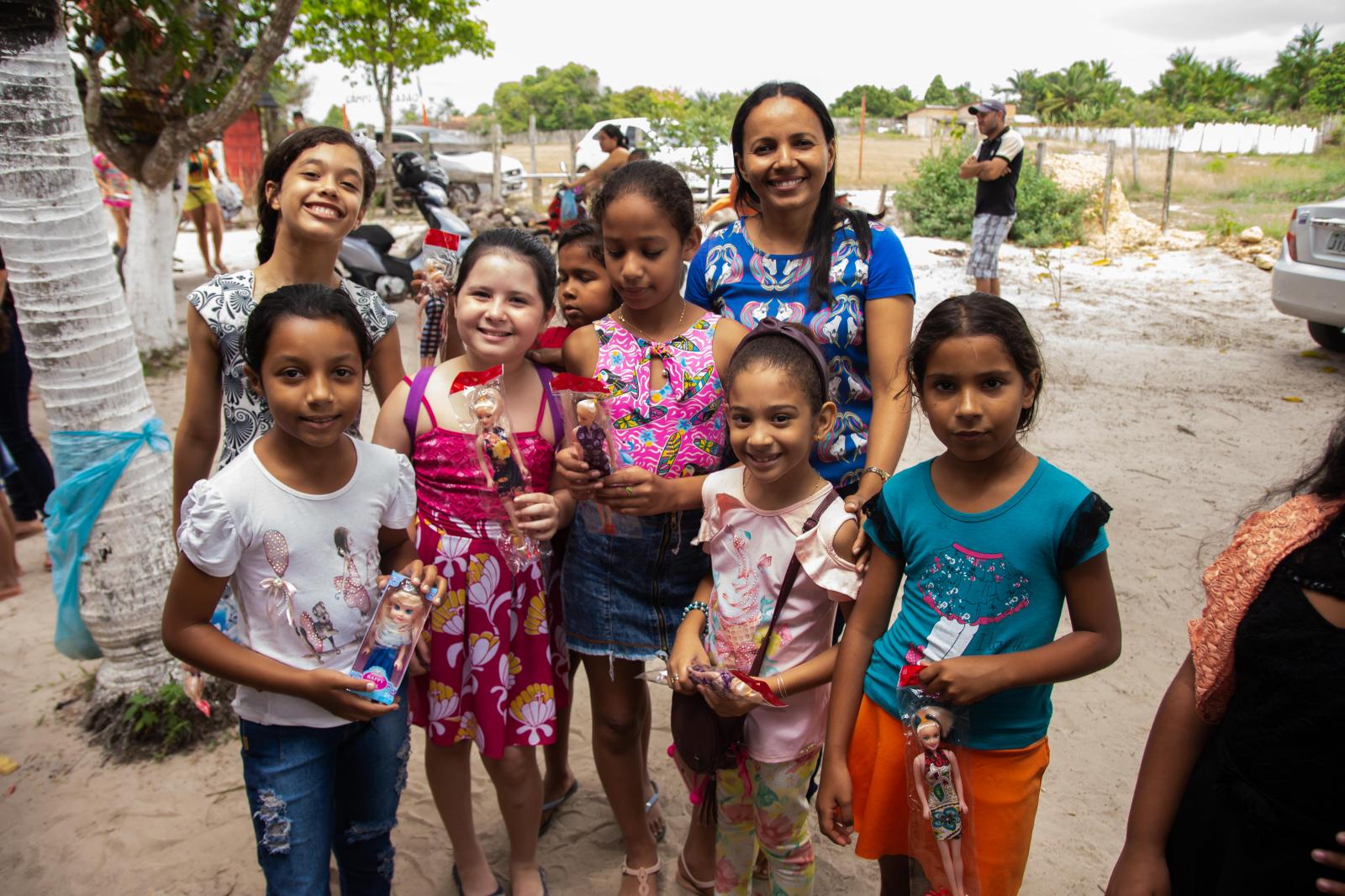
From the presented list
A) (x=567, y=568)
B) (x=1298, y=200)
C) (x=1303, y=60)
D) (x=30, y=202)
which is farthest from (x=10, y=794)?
(x=1303, y=60)

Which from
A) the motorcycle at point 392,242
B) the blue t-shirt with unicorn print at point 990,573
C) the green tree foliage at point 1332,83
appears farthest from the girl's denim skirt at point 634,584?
the green tree foliage at point 1332,83

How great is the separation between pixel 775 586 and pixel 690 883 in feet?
3.82

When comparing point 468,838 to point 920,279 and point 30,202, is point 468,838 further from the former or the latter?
point 920,279

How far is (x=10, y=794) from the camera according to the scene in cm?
314

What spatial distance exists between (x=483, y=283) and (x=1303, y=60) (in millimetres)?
57501

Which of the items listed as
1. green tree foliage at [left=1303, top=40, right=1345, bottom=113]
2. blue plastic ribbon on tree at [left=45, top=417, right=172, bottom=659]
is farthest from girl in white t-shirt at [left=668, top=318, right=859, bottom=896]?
green tree foliage at [left=1303, top=40, right=1345, bottom=113]

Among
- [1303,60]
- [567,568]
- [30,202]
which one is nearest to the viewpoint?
[567,568]

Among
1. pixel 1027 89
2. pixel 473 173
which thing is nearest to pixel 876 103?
pixel 1027 89

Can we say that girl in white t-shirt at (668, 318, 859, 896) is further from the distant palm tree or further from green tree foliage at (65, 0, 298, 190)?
the distant palm tree

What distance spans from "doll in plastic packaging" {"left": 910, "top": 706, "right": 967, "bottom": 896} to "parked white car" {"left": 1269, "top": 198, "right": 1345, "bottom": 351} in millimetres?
7408

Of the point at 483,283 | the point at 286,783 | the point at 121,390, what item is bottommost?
the point at 286,783

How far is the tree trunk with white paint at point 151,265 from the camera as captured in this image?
7879mm

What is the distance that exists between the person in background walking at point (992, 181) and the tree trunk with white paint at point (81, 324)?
7803mm

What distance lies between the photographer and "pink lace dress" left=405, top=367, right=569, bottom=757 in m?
2.22
